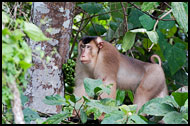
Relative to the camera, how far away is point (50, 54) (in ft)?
11.9

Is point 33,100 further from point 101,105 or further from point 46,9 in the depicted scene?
point 101,105

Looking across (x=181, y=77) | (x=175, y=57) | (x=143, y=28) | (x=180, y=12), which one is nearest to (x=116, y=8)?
(x=143, y=28)

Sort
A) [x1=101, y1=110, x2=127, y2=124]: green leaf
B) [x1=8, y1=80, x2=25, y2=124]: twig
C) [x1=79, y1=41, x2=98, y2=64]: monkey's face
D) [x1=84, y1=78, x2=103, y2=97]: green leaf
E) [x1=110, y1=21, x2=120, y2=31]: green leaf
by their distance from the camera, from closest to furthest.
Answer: [x1=8, y1=80, x2=25, y2=124]: twig
[x1=101, y1=110, x2=127, y2=124]: green leaf
[x1=84, y1=78, x2=103, y2=97]: green leaf
[x1=79, y1=41, x2=98, y2=64]: monkey's face
[x1=110, y1=21, x2=120, y2=31]: green leaf

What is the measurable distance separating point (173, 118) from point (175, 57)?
126 inches

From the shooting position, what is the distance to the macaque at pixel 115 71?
5207 mm

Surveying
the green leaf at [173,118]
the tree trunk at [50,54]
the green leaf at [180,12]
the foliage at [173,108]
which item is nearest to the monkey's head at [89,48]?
the tree trunk at [50,54]

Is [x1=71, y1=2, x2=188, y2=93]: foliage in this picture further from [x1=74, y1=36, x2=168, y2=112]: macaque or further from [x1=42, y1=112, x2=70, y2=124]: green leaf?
[x1=42, y1=112, x2=70, y2=124]: green leaf

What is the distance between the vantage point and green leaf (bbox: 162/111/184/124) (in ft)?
7.18

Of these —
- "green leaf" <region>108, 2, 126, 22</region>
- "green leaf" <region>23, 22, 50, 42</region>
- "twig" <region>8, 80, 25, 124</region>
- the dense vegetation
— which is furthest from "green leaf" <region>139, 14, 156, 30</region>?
"twig" <region>8, 80, 25, 124</region>

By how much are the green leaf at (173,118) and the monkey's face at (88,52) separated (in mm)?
2795

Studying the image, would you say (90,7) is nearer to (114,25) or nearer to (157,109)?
(114,25)

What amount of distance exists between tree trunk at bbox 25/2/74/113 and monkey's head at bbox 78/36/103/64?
4.24ft

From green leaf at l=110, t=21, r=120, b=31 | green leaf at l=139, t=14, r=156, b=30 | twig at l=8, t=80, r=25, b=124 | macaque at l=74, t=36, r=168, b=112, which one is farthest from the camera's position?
green leaf at l=110, t=21, r=120, b=31

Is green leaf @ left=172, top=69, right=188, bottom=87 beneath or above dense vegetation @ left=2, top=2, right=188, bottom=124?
beneath
